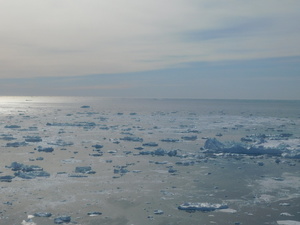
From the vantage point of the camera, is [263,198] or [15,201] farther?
[263,198]

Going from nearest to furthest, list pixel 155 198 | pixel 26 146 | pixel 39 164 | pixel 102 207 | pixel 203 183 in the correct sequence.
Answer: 1. pixel 102 207
2. pixel 155 198
3. pixel 203 183
4. pixel 39 164
5. pixel 26 146

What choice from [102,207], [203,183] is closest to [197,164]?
[203,183]

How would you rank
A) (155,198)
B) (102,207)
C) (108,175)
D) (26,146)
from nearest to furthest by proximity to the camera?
(102,207), (155,198), (108,175), (26,146)

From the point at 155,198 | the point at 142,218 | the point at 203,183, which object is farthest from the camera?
the point at 203,183

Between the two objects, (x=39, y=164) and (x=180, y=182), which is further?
(x=39, y=164)

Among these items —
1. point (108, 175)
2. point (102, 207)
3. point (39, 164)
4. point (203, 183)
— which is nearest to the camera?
point (102, 207)

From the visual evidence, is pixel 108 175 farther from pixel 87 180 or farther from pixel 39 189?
pixel 39 189

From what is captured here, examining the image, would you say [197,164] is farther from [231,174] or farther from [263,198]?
[263,198]

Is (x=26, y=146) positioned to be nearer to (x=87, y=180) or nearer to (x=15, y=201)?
(x=87, y=180)

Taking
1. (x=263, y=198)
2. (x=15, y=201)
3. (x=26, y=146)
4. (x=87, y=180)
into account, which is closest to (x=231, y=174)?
(x=263, y=198)
